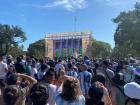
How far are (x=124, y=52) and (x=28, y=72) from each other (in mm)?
58389

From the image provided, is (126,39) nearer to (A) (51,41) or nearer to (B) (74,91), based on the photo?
(A) (51,41)

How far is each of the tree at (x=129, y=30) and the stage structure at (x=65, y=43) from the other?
623cm

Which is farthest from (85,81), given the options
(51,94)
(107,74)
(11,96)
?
(11,96)

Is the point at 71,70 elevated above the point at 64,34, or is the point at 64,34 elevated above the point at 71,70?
the point at 64,34

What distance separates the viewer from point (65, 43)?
6631cm

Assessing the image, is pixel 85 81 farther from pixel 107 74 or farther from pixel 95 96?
pixel 95 96

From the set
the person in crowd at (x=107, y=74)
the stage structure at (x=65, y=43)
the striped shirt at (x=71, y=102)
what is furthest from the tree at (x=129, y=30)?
the striped shirt at (x=71, y=102)

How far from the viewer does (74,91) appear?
500 cm

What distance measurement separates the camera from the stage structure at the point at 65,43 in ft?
205

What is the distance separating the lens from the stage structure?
62381 mm

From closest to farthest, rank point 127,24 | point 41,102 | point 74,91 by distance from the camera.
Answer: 1. point 41,102
2. point 74,91
3. point 127,24

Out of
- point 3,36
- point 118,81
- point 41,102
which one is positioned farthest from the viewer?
point 3,36

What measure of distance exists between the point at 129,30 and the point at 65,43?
12660mm

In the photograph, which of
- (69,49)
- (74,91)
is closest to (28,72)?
(74,91)
